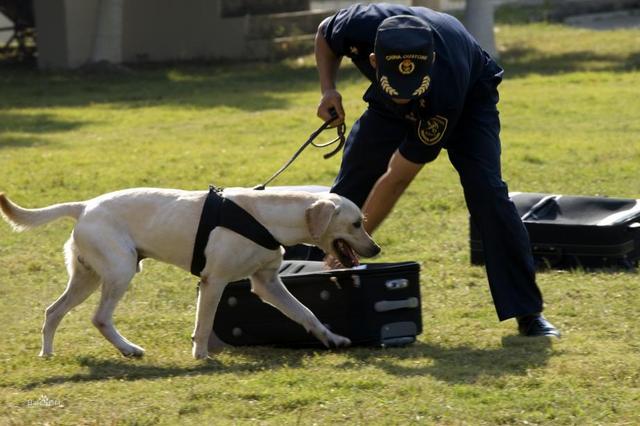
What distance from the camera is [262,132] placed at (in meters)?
14.9

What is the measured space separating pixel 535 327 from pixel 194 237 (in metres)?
1.73

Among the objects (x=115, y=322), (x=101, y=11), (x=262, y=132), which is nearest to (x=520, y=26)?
(x=101, y=11)

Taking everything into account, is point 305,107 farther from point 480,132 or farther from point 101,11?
point 480,132

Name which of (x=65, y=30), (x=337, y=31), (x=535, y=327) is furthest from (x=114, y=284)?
(x=65, y=30)

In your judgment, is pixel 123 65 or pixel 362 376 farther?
pixel 123 65

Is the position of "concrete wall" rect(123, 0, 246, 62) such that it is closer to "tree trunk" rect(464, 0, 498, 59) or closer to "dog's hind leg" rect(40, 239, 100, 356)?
"tree trunk" rect(464, 0, 498, 59)

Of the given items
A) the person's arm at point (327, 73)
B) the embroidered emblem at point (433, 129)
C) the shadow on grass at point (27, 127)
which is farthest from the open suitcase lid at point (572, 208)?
the shadow on grass at point (27, 127)

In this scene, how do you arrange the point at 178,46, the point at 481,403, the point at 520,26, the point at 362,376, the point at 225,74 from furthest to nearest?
the point at 520,26 → the point at 178,46 → the point at 225,74 → the point at 362,376 → the point at 481,403

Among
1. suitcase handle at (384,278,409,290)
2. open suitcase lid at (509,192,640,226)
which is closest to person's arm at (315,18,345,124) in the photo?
suitcase handle at (384,278,409,290)

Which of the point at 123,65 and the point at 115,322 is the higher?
the point at 115,322

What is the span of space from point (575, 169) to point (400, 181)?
5677 millimetres

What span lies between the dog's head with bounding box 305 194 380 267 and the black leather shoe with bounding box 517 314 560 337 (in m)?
0.85

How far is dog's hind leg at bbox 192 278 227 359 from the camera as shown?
5.86 m

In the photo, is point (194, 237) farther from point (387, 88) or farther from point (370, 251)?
point (387, 88)
